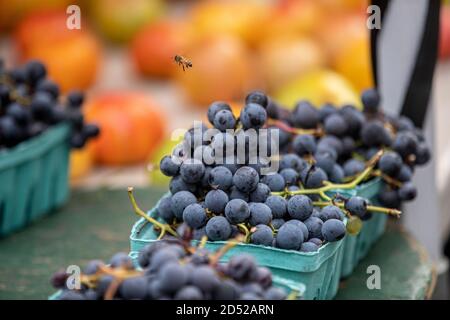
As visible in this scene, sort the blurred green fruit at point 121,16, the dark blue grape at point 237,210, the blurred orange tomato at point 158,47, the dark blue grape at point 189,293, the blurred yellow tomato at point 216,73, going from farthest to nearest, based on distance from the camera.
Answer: the blurred green fruit at point 121,16 < the blurred orange tomato at point 158,47 < the blurred yellow tomato at point 216,73 < the dark blue grape at point 237,210 < the dark blue grape at point 189,293

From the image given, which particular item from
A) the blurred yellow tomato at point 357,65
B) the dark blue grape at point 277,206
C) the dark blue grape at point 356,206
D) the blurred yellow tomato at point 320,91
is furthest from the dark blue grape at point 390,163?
the blurred yellow tomato at point 357,65

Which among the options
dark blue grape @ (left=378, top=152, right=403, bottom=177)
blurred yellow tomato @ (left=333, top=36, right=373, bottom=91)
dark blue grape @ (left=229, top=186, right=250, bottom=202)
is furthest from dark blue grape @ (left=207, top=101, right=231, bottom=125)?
blurred yellow tomato @ (left=333, top=36, right=373, bottom=91)

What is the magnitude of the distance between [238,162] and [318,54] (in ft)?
5.17

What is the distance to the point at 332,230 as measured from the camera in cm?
89

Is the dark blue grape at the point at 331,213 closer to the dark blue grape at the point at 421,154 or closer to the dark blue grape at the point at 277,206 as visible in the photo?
the dark blue grape at the point at 277,206

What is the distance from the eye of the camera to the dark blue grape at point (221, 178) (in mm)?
889

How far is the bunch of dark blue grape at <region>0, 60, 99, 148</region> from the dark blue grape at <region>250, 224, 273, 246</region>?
2.11ft

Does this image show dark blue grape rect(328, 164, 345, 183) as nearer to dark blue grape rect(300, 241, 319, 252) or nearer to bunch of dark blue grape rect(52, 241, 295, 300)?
dark blue grape rect(300, 241, 319, 252)

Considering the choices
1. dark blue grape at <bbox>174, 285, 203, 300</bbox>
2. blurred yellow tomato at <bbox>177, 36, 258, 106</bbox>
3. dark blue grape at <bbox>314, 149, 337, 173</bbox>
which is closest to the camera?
dark blue grape at <bbox>174, 285, 203, 300</bbox>

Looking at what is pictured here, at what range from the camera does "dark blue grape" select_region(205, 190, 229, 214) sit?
34.3 inches

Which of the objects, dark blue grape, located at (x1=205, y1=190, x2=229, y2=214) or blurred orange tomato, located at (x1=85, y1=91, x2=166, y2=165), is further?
blurred orange tomato, located at (x1=85, y1=91, x2=166, y2=165)

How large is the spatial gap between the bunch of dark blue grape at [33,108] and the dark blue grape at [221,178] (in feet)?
1.92

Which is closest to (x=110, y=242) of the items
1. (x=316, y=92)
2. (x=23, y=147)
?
(x=23, y=147)
